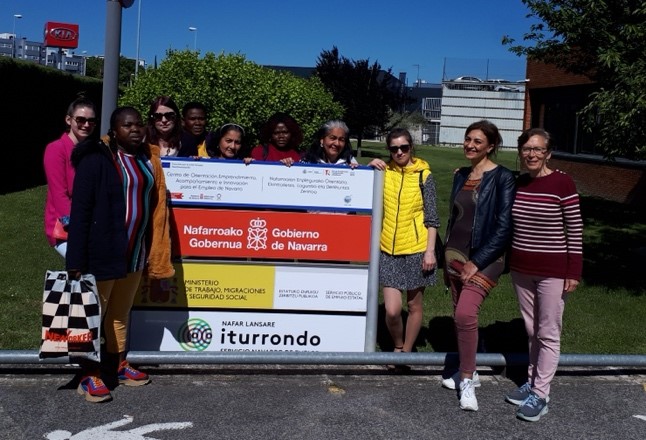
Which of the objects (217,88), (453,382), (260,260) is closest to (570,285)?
(453,382)

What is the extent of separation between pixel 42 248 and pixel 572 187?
7.37m

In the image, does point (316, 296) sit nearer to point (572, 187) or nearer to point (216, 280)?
point (216, 280)

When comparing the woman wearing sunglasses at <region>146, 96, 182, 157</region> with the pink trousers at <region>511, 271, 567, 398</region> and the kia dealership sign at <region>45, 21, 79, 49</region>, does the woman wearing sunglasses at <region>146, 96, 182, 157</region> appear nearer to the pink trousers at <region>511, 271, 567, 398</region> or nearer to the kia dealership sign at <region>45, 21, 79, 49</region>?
the pink trousers at <region>511, 271, 567, 398</region>

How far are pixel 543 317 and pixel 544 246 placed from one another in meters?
0.44

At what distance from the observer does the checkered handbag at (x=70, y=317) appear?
4.65m

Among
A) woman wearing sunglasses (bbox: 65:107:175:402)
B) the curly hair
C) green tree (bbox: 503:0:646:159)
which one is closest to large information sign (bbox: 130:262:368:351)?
woman wearing sunglasses (bbox: 65:107:175:402)

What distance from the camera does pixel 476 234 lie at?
4906 millimetres

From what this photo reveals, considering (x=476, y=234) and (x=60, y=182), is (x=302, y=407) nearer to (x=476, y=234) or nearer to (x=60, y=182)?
(x=476, y=234)

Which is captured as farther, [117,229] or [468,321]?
[468,321]

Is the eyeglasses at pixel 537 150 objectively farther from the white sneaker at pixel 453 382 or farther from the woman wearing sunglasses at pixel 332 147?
the white sneaker at pixel 453 382

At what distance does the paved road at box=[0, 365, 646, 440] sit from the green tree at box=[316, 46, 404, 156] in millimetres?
40023

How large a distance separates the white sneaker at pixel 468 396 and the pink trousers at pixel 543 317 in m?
0.37

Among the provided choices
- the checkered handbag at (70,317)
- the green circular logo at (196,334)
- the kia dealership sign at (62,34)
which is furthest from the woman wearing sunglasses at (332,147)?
the kia dealership sign at (62,34)

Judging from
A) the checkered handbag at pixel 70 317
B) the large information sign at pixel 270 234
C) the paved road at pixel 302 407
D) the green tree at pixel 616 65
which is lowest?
the paved road at pixel 302 407
